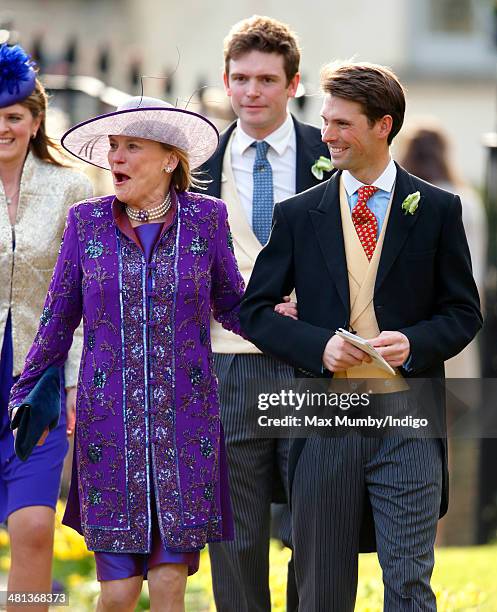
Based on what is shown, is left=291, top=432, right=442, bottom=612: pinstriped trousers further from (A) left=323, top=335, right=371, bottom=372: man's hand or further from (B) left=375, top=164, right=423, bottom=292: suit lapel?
(B) left=375, top=164, right=423, bottom=292: suit lapel

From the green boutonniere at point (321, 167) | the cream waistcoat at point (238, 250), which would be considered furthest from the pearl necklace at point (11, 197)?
the green boutonniere at point (321, 167)

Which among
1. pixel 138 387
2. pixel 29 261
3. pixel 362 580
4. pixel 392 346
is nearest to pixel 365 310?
pixel 392 346

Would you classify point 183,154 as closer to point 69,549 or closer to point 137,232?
point 137,232

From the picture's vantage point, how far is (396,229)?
16.0 ft

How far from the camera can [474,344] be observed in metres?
9.38

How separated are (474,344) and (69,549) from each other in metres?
3.07

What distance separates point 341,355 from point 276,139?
1.50 metres

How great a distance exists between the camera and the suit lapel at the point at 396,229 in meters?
4.83

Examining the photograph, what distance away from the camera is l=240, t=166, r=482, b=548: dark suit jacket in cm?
482

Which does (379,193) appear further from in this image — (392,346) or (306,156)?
(306,156)

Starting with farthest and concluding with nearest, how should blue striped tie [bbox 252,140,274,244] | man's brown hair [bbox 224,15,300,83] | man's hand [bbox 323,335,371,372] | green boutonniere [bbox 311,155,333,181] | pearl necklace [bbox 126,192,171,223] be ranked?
man's brown hair [bbox 224,15,300,83] < blue striped tie [bbox 252,140,274,244] < green boutonniere [bbox 311,155,333,181] < pearl necklace [bbox 126,192,171,223] < man's hand [bbox 323,335,371,372]

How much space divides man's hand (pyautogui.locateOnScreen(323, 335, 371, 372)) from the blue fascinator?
5.71ft

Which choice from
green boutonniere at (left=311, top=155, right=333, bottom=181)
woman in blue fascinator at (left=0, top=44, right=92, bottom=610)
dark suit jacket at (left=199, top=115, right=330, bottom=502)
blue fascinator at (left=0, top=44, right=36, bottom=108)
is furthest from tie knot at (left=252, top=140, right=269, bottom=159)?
blue fascinator at (left=0, top=44, right=36, bottom=108)

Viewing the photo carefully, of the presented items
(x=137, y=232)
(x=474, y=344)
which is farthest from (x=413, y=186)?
(x=474, y=344)
